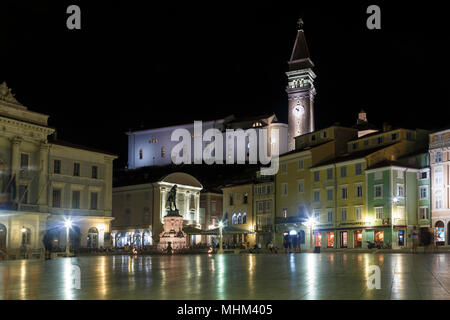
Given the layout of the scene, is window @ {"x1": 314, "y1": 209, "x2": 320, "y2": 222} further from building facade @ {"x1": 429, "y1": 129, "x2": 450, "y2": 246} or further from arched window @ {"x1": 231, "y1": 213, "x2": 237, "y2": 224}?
arched window @ {"x1": 231, "y1": 213, "x2": 237, "y2": 224}

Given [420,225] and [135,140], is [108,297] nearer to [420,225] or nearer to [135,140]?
[420,225]

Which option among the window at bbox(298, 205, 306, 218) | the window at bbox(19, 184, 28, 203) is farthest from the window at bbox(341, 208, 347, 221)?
the window at bbox(19, 184, 28, 203)

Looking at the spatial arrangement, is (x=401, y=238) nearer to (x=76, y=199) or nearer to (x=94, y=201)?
(x=94, y=201)

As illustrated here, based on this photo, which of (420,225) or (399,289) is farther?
(420,225)

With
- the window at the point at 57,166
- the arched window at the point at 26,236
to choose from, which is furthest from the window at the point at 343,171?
the arched window at the point at 26,236

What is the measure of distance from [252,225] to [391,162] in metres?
25.0

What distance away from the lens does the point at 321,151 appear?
72.2m

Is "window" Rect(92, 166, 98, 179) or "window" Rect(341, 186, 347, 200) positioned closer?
"window" Rect(341, 186, 347, 200)

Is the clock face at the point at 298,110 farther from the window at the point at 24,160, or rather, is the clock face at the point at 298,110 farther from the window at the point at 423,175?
the window at the point at 24,160

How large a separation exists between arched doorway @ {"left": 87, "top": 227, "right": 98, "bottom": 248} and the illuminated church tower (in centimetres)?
6048

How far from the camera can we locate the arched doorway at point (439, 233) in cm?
6037

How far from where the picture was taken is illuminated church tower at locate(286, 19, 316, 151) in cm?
12194

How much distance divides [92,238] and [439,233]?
37199mm
